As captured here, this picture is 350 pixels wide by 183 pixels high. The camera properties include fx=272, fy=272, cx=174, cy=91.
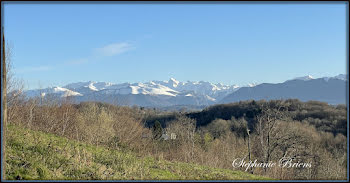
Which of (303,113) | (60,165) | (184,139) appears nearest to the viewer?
(60,165)

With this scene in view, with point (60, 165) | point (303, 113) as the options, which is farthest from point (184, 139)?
point (303, 113)

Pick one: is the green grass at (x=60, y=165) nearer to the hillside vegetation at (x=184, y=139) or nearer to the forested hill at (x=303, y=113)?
the hillside vegetation at (x=184, y=139)

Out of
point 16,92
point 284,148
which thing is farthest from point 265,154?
point 16,92

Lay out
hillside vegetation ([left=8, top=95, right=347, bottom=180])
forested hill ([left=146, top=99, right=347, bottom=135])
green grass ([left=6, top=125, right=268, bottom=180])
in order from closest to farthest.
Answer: green grass ([left=6, top=125, right=268, bottom=180]) < hillside vegetation ([left=8, top=95, right=347, bottom=180]) < forested hill ([left=146, top=99, right=347, bottom=135])

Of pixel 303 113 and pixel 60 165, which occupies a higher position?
pixel 60 165

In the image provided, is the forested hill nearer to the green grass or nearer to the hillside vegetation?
the hillside vegetation

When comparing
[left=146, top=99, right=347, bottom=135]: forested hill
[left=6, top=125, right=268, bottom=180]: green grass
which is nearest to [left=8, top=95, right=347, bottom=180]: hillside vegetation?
[left=6, top=125, right=268, bottom=180]: green grass

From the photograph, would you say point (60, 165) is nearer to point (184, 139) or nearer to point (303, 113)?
point (184, 139)

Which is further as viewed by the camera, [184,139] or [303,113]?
[303,113]

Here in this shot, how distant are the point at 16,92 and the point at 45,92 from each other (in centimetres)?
534

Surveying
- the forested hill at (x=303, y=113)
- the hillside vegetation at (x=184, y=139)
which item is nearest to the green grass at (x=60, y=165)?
the hillside vegetation at (x=184, y=139)

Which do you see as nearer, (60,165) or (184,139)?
(60,165)

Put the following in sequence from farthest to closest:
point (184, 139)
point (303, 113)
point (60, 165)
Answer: point (303, 113)
point (184, 139)
point (60, 165)

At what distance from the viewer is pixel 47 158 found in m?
7.04
